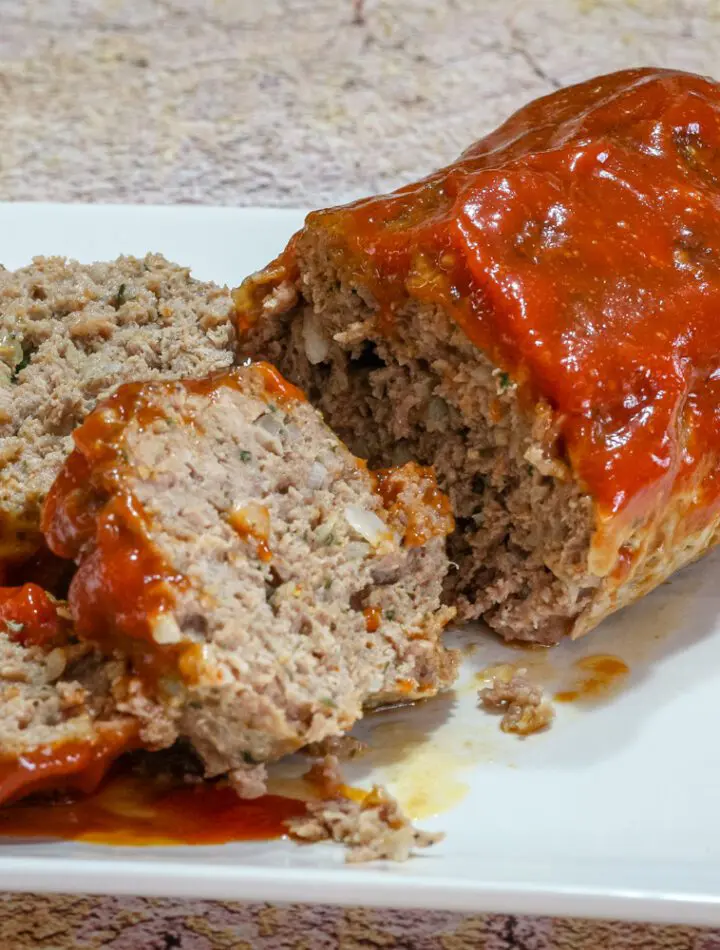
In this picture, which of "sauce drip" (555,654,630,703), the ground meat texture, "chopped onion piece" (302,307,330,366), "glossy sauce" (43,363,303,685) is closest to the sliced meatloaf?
"glossy sauce" (43,363,303,685)

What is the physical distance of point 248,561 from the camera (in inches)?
137

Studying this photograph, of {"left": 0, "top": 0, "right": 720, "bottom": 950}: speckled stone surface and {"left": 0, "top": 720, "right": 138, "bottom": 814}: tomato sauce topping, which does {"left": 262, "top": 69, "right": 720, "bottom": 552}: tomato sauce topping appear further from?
{"left": 0, "top": 0, "right": 720, "bottom": 950}: speckled stone surface

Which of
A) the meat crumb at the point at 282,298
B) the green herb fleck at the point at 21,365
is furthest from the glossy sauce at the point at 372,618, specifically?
the green herb fleck at the point at 21,365

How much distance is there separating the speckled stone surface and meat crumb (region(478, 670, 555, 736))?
15.3 feet

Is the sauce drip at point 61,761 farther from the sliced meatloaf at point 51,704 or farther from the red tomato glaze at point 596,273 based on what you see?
the red tomato glaze at point 596,273

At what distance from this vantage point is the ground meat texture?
3928mm

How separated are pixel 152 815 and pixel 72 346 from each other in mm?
1869

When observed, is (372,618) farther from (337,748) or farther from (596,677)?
(596,677)

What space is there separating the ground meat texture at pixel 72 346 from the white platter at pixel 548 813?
1.36 meters

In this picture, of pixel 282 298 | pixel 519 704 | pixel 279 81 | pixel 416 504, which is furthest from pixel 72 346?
pixel 279 81

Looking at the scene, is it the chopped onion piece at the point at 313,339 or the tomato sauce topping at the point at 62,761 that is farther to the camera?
the chopped onion piece at the point at 313,339

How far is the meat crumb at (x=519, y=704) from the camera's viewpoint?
149 inches

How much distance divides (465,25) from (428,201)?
5895 mm

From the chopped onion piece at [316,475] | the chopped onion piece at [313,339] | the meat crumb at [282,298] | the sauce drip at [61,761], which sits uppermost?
the meat crumb at [282,298]
